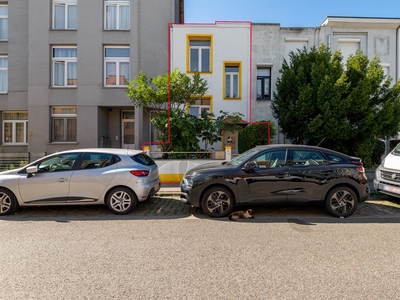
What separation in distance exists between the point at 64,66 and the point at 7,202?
11.3 meters

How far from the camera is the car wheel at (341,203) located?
20.1 ft

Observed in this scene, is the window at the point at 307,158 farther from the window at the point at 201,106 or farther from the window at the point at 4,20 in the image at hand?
the window at the point at 4,20

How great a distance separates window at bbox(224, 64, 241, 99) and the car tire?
38.0ft

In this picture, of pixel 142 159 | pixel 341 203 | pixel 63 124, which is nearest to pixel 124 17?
pixel 63 124

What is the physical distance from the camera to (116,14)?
15.2 metres

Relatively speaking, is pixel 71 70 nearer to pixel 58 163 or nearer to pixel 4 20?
pixel 4 20

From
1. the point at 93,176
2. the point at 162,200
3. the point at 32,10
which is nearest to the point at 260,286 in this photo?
the point at 93,176

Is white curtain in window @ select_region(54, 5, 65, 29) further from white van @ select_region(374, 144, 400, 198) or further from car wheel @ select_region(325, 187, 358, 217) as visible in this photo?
white van @ select_region(374, 144, 400, 198)

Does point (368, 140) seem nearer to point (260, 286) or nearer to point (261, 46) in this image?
point (261, 46)

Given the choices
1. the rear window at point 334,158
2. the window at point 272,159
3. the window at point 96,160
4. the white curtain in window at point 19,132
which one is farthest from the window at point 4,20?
the rear window at point 334,158

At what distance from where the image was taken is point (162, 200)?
25.7ft

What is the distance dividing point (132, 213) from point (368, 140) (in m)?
10.4

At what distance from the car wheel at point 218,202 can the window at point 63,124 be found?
12018 mm

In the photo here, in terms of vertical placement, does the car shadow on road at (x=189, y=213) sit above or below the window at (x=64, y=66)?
below
